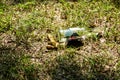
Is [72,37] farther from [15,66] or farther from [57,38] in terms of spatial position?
[15,66]

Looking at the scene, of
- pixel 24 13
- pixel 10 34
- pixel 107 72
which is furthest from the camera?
pixel 24 13

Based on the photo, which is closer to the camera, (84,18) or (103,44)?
(103,44)

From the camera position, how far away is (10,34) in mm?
4617

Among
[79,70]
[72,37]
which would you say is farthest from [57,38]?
[79,70]

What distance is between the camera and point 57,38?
446 cm

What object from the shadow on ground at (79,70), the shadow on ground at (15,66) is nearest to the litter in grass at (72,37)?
the shadow on ground at (79,70)

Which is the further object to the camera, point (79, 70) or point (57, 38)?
point (57, 38)

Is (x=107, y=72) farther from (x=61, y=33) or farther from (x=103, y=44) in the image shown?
(x=61, y=33)

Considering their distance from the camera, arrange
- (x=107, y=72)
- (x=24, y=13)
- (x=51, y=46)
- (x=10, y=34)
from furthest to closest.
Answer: (x=24, y=13) → (x=10, y=34) → (x=51, y=46) → (x=107, y=72)

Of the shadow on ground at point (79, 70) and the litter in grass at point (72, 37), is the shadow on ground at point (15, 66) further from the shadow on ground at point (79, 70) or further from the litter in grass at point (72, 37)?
the litter in grass at point (72, 37)

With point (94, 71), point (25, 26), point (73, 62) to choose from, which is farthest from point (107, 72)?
point (25, 26)

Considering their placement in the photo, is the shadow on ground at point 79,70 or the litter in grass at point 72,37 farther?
the litter in grass at point 72,37

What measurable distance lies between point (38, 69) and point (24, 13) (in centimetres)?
123

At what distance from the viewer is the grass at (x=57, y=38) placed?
402 cm
